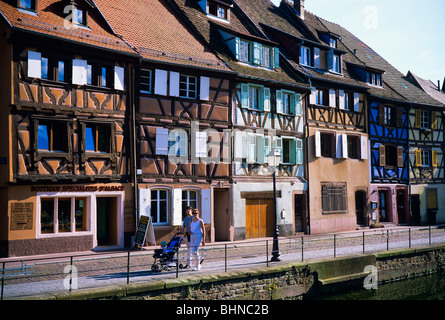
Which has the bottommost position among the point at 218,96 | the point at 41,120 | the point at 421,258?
the point at 421,258

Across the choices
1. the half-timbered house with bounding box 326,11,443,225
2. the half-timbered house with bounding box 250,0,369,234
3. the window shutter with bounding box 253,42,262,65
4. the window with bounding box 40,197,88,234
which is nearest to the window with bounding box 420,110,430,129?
the half-timbered house with bounding box 326,11,443,225

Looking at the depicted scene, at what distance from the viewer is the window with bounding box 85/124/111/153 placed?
17.4m

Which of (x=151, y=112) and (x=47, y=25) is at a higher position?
(x=47, y=25)

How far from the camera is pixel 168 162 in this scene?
63.5 feet

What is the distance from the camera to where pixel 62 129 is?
16.8 metres

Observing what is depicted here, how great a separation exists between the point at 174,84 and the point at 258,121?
16.6 feet

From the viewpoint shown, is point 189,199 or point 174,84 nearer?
point 174,84

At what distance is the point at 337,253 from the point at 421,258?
14.4 ft

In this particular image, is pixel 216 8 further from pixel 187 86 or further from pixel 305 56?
pixel 187 86

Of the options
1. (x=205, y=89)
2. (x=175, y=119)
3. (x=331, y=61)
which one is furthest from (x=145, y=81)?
(x=331, y=61)

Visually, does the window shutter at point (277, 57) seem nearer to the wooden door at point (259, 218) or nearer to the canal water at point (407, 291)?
the wooden door at point (259, 218)

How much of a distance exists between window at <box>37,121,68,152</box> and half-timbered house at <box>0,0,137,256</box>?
3 cm
